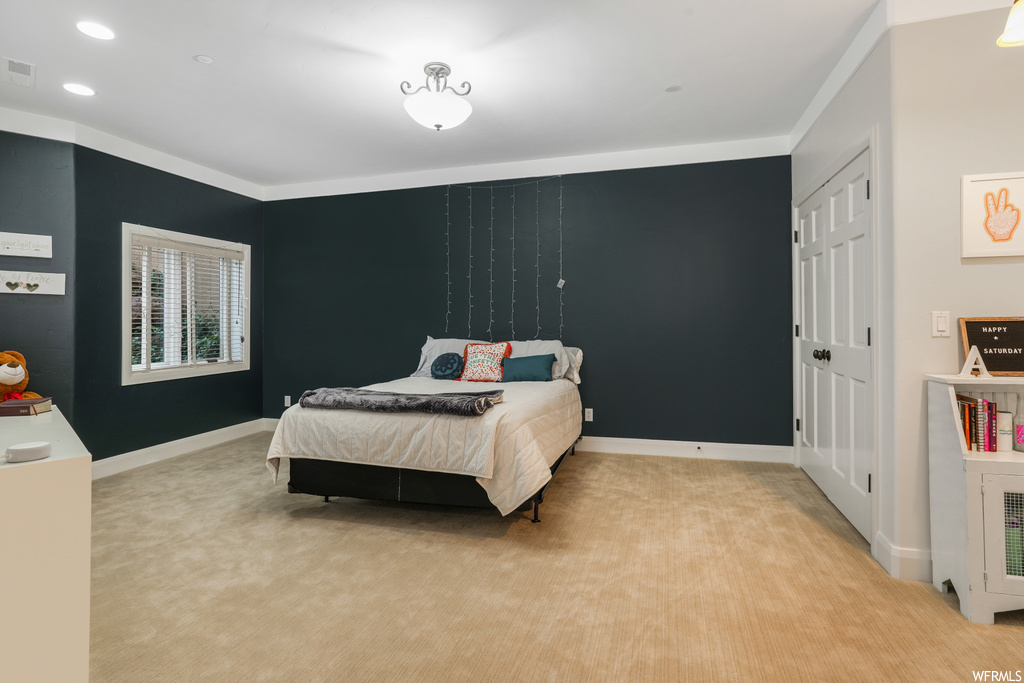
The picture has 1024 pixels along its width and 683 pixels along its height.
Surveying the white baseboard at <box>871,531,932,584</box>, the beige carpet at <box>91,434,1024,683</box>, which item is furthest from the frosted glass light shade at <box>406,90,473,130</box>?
the white baseboard at <box>871,531,932,584</box>

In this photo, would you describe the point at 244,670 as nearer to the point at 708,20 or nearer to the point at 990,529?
the point at 990,529

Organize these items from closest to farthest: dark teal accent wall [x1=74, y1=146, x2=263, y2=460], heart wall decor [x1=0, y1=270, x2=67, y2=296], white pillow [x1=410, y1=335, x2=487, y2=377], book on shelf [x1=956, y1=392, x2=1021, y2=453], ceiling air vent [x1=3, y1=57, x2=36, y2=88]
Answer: book on shelf [x1=956, y1=392, x2=1021, y2=453]
ceiling air vent [x1=3, y1=57, x2=36, y2=88]
heart wall decor [x1=0, y1=270, x2=67, y2=296]
dark teal accent wall [x1=74, y1=146, x2=263, y2=460]
white pillow [x1=410, y1=335, x2=487, y2=377]

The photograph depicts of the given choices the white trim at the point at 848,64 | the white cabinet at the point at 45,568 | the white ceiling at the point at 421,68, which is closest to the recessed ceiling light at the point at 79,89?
the white ceiling at the point at 421,68

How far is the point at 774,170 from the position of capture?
4.19 meters

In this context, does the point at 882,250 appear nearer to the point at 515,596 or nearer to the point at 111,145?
the point at 515,596

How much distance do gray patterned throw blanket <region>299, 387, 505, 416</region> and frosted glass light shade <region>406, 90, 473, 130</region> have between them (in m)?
1.56

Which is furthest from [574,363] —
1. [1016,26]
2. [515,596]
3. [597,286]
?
[1016,26]

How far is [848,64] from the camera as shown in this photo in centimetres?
284

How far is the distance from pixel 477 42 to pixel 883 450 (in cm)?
290

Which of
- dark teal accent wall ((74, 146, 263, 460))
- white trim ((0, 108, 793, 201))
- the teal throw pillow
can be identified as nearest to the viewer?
white trim ((0, 108, 793, 201))

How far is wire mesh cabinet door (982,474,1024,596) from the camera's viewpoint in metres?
1.93

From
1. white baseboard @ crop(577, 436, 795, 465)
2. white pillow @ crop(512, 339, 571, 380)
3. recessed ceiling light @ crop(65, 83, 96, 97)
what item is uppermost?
recessed ceiling light @ crop(65, 83, 96, 97)

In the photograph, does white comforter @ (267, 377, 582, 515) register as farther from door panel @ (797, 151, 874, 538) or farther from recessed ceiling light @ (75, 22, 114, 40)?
recessed ceiling light @ (75, 22, 114, 40)

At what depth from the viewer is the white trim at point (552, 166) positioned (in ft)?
13.9
